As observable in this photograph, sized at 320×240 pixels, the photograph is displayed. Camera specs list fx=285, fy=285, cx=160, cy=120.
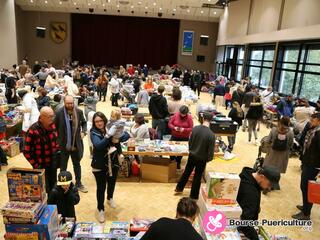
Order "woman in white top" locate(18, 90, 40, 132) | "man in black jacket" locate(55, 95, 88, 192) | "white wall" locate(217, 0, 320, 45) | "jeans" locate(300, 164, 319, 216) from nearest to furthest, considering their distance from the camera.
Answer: "man in black jacket" locate(55, 95, 88, 192) → "jeans" locate(300, 164, 319, 216) → "woman in white top" locate(18, 90, 40, 132) → "white wall" locate(217, 0, 320, 45)

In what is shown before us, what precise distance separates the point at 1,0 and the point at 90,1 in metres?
5.23

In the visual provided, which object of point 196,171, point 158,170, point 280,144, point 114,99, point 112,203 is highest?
point 280,144

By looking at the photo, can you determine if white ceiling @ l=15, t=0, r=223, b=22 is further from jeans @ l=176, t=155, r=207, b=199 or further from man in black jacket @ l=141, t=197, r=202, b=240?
man in black jacket @ l=141, t=197, r=202, b=240

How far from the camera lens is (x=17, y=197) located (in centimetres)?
238

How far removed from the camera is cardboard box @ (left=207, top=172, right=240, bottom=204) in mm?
2963

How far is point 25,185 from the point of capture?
7.79 ft

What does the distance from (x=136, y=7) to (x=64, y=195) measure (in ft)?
62.2

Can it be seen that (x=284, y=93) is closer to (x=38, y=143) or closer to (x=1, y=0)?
(x=38, y=143)

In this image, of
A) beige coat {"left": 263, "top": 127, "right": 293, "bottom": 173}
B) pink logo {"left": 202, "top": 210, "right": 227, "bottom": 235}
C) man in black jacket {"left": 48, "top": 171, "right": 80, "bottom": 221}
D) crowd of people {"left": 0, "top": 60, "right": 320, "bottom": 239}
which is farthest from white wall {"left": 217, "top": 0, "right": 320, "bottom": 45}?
man in black jacket {"left": 48, "top": 171, "right": 80, "bottom": 221}

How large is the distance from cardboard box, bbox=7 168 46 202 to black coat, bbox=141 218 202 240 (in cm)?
102

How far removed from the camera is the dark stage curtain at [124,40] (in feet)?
77.3

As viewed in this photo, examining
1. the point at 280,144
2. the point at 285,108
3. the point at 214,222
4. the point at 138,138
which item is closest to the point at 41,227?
the point at 214,222

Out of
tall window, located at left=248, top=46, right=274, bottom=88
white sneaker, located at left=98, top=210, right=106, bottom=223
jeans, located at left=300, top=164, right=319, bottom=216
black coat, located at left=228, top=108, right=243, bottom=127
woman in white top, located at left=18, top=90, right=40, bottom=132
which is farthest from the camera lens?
tall window, located at left=248, top=46, right=274, bottom=88

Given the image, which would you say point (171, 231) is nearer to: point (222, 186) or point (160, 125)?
point (222, 186)
